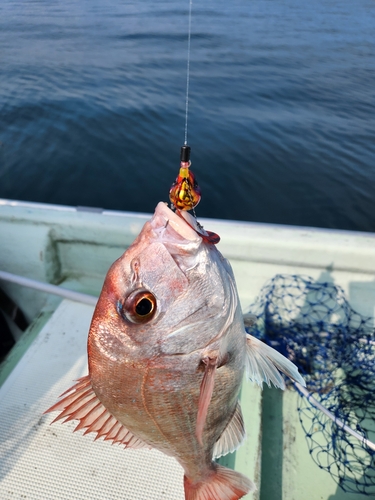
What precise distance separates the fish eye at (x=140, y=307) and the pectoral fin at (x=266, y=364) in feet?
1.50

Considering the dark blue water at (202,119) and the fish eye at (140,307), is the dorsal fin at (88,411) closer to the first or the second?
the fish eye at (140,307)

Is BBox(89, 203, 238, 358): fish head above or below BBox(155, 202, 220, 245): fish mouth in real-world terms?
below

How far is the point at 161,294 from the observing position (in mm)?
1155

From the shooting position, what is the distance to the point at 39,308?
131 inches

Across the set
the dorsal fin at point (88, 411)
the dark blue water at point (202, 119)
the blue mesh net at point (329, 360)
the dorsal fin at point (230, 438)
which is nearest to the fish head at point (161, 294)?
the dorsal fin at point (88, 411)

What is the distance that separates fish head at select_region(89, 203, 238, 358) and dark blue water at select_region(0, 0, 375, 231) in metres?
5.24

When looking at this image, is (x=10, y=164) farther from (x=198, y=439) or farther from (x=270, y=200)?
(x=198, y=439)

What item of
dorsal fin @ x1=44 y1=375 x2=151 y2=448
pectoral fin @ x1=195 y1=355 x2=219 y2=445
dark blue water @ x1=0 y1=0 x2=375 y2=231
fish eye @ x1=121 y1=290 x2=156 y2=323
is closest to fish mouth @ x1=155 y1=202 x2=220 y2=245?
fish eye @ x1=121 y1=290 x2=156 y2=323

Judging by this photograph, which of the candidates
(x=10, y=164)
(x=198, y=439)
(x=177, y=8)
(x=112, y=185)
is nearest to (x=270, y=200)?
(x=112, y=185)

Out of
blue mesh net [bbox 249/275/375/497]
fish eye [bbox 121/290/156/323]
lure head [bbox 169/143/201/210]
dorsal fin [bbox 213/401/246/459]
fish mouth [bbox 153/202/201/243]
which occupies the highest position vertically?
lure head [bbox 169/143/201/210]

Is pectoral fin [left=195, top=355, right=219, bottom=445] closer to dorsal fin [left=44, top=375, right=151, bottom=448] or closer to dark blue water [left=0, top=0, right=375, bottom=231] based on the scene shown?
dorsal fin [left=44, top=375, right=151, bottom=448]

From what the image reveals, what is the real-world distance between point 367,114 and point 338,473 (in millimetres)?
9326

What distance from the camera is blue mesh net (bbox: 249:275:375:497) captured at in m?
2.38

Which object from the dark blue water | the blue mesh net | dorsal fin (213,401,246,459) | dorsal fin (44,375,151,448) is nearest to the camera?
dorsal fin (44,375,151,448)
